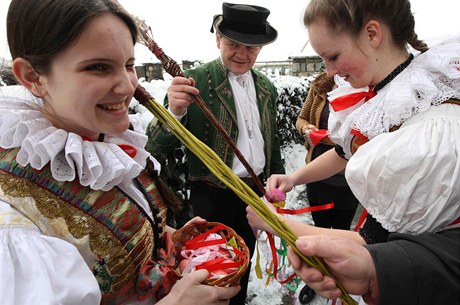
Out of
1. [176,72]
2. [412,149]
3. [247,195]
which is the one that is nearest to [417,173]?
[412,149]

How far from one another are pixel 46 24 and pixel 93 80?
0.20 meters

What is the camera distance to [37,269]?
79 cm

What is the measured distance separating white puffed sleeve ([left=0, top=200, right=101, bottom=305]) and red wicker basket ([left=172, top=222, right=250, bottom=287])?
39cm

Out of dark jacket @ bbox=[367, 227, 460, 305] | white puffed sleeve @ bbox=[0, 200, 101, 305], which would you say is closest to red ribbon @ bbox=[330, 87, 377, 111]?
dark jacket @ bbox=[367, 227, 460, 305]

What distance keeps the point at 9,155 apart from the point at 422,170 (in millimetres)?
1172

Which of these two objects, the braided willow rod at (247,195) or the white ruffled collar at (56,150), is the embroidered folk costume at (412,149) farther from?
the white ruffled collar at (56,150)

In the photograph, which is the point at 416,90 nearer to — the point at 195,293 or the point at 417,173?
the point at 417,173

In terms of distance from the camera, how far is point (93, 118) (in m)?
1.02

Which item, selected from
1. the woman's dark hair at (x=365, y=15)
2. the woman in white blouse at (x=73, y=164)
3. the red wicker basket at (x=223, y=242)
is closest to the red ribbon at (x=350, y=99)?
the woman's dark hair at (x=365, y=15)

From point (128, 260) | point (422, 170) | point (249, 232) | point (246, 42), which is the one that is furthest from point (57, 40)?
point (249, 232)

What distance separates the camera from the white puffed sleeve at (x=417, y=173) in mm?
896

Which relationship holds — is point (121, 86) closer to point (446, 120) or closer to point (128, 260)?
point (128, 260)

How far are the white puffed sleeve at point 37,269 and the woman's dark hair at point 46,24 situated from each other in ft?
1.45

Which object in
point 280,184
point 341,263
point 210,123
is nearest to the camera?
point 341,263
